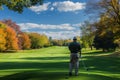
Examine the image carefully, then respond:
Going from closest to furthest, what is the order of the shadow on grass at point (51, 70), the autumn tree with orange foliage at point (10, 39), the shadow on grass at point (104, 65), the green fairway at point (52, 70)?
the shadow on grass at point (51, 70)
the green fairway at point (52, 70)
the shadow on grass at point (104, 65)
the autumn tree with orange foliage at point (10, 39)

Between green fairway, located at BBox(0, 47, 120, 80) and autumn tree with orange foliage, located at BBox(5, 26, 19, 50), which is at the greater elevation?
autumn tree with orange foliage, located at BBox(5, 26, 19, 50)

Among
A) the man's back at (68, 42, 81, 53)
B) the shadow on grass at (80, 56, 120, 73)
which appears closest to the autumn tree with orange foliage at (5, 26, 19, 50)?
the shadow on grass at (80, 56, 120, 73)

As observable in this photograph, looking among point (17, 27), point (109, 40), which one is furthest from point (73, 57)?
point (17, 27)

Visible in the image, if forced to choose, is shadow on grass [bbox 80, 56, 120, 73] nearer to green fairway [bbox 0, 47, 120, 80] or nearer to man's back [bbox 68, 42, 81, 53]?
green fairway [bbox 0, 47, 120, 80]

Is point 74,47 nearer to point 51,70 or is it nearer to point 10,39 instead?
point 51,70

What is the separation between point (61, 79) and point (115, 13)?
41536mm

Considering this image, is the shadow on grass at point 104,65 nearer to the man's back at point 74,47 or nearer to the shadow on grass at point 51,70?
the shadow on grass at point 51,70

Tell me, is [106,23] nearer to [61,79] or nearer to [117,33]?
[117,33]

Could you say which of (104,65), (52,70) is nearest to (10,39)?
(104,65)

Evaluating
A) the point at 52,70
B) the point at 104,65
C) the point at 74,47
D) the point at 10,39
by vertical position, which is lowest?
the point at 104,65

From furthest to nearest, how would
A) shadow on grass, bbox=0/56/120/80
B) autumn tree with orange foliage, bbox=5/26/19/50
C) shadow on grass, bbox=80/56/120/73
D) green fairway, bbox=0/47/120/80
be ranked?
autumn tree with orange foliage, bbox=5/26/19/50 < shadow on grass, bbox=80/56/120/73 < green fairway, bbox=0/47/120/80 < shadow on grass, bbox=0/56/120/80

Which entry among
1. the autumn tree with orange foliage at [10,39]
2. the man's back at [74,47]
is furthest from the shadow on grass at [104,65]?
the autumn tree with orange foliage at [10,39]

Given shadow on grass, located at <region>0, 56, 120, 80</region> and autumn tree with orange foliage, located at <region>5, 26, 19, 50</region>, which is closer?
shadow on grass, located at <region>0, 56, 120, 80</region>

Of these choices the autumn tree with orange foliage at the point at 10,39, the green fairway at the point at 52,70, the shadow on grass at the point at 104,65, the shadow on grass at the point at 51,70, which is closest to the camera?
the shadow on grass at the point at 51,70
